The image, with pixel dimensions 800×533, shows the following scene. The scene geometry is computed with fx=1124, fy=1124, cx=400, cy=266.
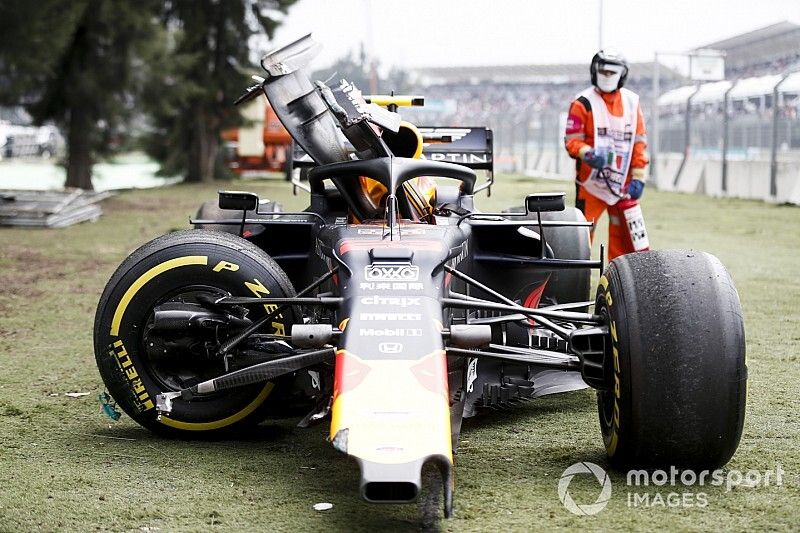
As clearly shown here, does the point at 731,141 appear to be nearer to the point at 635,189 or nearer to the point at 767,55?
the point at 767,55

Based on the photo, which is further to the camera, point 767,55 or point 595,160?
point 767,55

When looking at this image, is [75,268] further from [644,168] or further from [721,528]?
[721,528]

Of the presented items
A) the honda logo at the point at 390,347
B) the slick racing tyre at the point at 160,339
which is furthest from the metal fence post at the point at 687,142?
the honda logo at the point at 390,347

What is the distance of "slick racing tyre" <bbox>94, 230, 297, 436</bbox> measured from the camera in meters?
4.66

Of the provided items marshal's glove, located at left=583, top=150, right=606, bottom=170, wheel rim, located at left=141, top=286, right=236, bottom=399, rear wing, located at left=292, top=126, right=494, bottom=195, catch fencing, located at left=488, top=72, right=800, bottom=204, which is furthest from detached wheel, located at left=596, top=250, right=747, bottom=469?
catch fencing, located at left=488, top=72, right=800, bottom=204

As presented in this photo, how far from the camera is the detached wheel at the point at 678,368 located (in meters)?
3.93

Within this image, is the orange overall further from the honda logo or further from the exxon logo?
the honda logo

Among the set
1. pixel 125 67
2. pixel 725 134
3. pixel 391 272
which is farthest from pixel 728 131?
pixel 391 272

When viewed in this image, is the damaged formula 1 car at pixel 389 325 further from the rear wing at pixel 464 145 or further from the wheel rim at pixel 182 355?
the rear wing at pixel 464 145

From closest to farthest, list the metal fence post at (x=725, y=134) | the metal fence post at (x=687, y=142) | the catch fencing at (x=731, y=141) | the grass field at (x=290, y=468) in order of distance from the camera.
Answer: the grass field at (x=290, y=468), the catch fencing at (x=731, y=141), the metal fence post at (x=725, y=134), the metal fence post at (x=687, y=142)

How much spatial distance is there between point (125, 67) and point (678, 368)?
2018 cm

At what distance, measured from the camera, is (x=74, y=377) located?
6129 millimetres

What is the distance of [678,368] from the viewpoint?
3.93 meters

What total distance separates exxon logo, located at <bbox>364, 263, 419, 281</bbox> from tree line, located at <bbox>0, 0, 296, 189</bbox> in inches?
529
